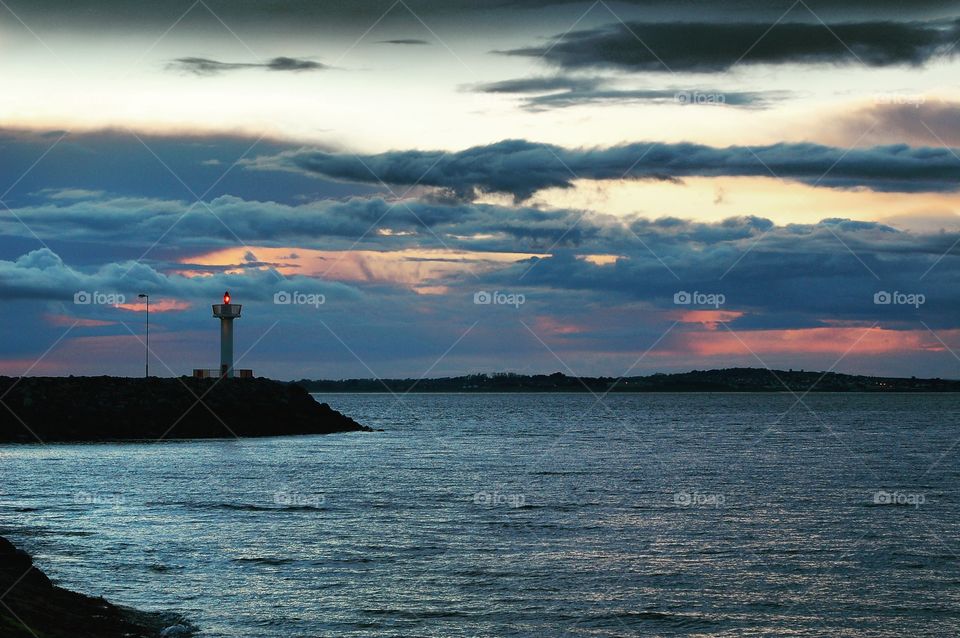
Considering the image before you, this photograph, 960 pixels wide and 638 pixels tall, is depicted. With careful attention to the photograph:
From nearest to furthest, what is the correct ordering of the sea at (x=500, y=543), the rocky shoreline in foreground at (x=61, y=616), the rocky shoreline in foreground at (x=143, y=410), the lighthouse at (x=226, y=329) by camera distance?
the rocky shoreline in foreground at (x=61, y=616) < the sea at (x=500, y=543) < the rocky shoreline in foreground at (x=143, y=410) < the lighthouse at (x=226, y=329)

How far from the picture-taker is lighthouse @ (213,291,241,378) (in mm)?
93438

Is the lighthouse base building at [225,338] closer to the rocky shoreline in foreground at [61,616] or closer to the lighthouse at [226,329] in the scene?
the lighthouse at [226,329]

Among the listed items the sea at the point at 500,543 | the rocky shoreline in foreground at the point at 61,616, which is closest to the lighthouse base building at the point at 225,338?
the sea at the point at 500,543

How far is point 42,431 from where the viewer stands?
79.3 m

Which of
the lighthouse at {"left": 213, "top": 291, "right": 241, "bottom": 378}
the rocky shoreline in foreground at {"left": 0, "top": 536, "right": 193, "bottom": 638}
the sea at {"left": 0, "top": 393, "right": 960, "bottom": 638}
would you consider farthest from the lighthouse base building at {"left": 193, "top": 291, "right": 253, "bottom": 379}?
the rocky shoreline in foreground at {"left": 0, "top": 536, "right": 193, "bottom": 638}

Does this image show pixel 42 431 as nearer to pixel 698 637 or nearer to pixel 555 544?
pixel 555 544

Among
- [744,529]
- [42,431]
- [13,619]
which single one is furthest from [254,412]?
[13,619]

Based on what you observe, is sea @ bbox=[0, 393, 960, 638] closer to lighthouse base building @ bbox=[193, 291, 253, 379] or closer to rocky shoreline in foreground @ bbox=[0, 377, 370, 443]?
rocky shoreline in foreground @ bbox=[0, 377, 370, 443]

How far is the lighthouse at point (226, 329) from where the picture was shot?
9344 centimetres

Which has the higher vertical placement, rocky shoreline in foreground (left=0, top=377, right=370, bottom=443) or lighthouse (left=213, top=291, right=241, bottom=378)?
lighthouse (left=213, top=291, right=241, bottom=378)

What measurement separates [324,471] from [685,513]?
2463 cm

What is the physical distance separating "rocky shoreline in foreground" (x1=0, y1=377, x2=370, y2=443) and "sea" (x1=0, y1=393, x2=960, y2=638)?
18618 mm

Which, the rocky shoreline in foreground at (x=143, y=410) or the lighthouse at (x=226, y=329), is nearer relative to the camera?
the rocky shoreline in foreground at (x=143, y=410)

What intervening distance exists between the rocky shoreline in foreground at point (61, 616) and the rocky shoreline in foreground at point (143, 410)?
2391 inches
